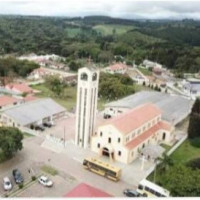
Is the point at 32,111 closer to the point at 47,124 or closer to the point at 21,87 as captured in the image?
the point at 47,124

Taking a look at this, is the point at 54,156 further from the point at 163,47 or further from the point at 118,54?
the point at 163,47

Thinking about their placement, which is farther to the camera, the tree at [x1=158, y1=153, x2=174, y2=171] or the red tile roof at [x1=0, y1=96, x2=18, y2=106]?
the red tile roof at [x1=0, y1=96, x2=18, y2=106]

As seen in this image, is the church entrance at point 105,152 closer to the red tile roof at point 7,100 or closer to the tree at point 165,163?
the tree at point 165,163

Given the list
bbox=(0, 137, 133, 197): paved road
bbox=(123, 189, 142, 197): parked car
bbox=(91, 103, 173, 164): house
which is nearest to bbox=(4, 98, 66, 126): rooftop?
bbox=(0, 137, 133, 197): paved road

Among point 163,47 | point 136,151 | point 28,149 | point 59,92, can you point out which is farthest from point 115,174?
point 163,47

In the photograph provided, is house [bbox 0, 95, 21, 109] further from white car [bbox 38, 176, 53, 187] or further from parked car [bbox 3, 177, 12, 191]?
white car [bbox 38, 176, 53, 187]
